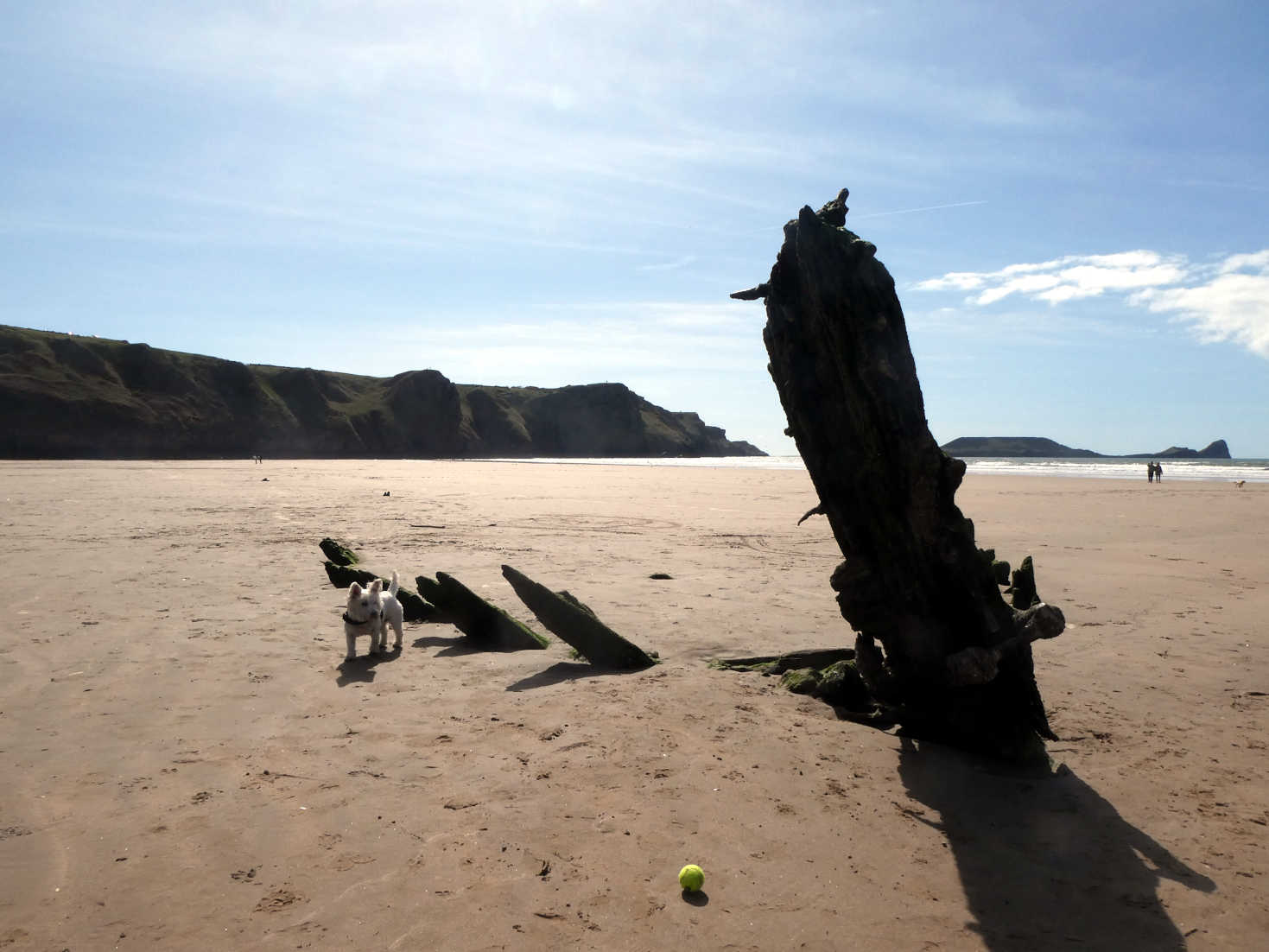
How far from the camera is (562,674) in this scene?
733cm

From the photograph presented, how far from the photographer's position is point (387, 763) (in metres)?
5.19

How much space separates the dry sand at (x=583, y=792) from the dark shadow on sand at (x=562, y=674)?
0.04m

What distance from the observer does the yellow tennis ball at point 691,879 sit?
12.6 ft

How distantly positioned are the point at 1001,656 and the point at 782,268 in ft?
9.78

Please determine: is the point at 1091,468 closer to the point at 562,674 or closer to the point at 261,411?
the point at 562,674

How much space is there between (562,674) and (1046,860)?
4.19 metres

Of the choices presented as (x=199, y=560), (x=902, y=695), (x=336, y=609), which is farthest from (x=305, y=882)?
(x=199, y=560)

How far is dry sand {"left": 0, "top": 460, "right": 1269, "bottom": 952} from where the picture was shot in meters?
3.62

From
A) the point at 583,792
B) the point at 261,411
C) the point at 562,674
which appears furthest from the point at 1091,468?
the point at 261,411

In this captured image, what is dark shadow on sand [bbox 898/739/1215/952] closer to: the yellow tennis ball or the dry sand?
the dry sand

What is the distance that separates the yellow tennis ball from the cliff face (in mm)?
95110

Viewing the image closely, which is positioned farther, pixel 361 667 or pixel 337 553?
pixel 337 553

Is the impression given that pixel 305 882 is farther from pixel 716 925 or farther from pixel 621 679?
pixel 621 679

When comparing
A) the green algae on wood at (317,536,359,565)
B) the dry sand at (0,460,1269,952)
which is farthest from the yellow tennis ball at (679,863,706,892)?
the green algae on wood at (317,536,359,565)
